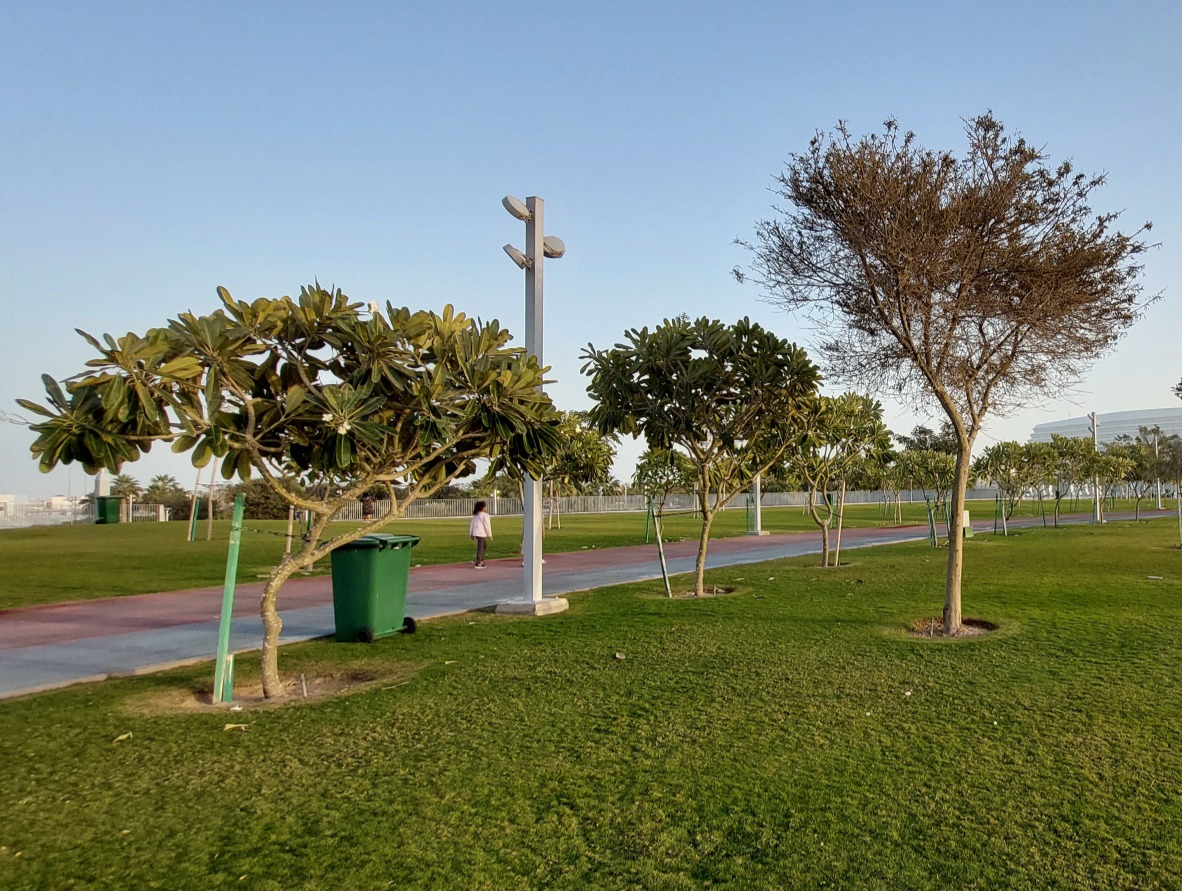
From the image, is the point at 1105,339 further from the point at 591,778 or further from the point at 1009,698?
the point at 591,778

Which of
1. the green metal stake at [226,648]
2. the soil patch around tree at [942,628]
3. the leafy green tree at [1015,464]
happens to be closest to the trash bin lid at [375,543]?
the green metal stake at [226,648]

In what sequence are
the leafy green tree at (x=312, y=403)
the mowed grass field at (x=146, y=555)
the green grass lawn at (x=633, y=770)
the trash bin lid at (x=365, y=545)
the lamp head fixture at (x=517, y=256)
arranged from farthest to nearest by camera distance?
the mowed grass field at (x=146, y=555), the lamp head fixture at (x=517, y=256), the trash bin lid at (x=365, y=545), the leafy green tree at (x=312, y=403), the green grass lawn at (x=633, y=770)

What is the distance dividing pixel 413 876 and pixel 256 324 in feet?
13.2

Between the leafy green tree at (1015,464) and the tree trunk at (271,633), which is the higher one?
the leafy green tree at (1015,464)

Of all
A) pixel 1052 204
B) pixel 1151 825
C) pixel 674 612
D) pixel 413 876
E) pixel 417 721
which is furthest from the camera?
pixel 674 612

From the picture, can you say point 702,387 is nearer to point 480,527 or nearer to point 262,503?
point 480,527

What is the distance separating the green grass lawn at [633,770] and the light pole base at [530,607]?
80.8 inches

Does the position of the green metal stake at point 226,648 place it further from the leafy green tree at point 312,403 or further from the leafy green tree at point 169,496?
the leafy green tree at point 169,496

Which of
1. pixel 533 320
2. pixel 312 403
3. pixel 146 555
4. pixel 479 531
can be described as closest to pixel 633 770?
pixel 312 403

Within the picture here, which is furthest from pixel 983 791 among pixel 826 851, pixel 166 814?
pixel 166 814

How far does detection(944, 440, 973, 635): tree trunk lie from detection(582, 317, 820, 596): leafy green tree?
2771mm

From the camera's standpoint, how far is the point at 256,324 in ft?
19.7

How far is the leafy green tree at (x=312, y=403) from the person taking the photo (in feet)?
18.1

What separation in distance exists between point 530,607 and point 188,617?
475cm
